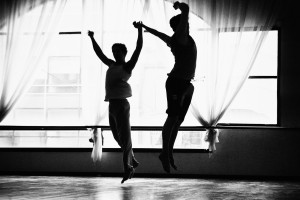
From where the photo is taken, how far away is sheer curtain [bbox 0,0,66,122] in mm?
6723

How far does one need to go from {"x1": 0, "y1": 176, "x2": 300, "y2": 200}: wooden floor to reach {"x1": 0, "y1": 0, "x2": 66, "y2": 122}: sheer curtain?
50.3 inches

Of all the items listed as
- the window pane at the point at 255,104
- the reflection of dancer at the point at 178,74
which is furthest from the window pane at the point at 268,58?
the reflection of dancer at the point at 178,74

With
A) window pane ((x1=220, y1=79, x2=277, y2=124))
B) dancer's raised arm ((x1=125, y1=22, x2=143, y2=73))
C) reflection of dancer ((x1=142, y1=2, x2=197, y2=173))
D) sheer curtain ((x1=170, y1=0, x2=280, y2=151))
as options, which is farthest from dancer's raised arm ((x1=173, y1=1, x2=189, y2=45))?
window pane ((x1=220, y1=79, x2=277, y2=124))

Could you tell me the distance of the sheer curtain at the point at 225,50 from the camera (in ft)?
20.5

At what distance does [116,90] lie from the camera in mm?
5004

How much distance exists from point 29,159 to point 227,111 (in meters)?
2.85

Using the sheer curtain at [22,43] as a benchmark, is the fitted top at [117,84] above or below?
below

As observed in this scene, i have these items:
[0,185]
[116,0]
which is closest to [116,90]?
[0,185]

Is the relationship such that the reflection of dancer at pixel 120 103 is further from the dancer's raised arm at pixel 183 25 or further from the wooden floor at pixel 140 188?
the dancer's raised arm at pixel 183 25

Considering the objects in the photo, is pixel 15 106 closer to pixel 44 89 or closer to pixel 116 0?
pixel 44 89

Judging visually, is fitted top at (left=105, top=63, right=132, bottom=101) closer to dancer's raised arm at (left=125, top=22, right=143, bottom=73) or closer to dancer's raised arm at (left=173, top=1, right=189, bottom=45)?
dancer's raised arm at (left=125, top=22, right=143, bottom=73)

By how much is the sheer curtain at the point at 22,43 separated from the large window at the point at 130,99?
173 millimetres

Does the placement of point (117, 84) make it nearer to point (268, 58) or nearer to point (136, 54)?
point (136, 54)

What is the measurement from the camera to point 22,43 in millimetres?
6824
